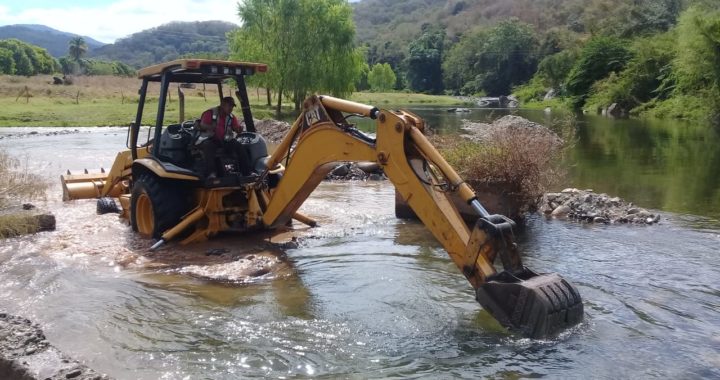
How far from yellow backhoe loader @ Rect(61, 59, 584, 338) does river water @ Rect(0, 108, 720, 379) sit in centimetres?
37

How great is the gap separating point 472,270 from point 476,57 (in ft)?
393


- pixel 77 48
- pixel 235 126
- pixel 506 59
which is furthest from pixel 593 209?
pixel 77 48

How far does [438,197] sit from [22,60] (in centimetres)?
13113

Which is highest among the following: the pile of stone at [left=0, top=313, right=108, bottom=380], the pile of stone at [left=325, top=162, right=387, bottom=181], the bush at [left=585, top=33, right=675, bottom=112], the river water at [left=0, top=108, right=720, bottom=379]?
the bush at [left=585, top=33, right=675, bottom=112]

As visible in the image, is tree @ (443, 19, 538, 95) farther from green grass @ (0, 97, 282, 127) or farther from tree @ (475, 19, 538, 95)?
green grass @ (0, 97, 282, 127)

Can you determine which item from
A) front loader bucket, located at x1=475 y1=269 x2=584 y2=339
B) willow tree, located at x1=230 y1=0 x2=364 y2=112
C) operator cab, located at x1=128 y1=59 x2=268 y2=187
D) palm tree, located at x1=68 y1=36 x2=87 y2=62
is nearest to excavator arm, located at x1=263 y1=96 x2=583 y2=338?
front loader bucket, located at x1=475 y1=269 x2=584 y2=339

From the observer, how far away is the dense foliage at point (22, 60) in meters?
109

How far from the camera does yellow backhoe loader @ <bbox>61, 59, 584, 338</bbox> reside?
226 inches

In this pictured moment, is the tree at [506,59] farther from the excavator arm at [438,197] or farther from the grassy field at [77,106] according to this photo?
the excavator arm at [438,197]

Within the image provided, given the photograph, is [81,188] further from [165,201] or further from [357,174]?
[357,174]

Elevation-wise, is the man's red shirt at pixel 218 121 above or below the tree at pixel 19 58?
below

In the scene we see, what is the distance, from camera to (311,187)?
8.69m

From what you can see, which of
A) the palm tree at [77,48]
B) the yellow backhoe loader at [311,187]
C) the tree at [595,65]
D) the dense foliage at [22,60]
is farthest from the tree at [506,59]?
the yellow backhoe loader at [311,187]

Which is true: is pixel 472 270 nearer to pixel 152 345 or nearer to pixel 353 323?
pixel 353 323
